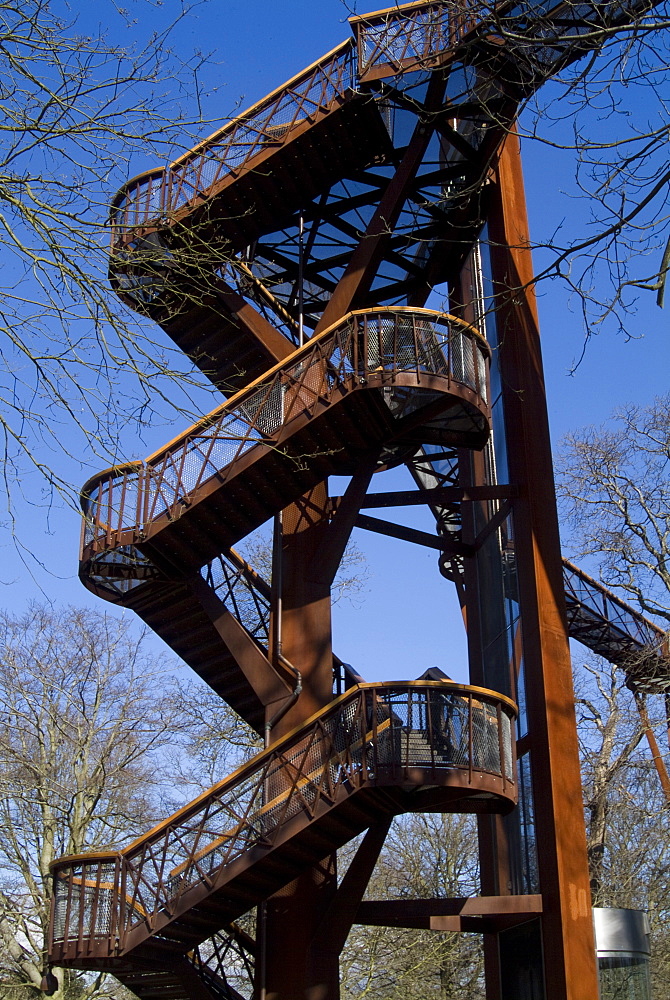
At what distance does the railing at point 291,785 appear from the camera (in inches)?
473

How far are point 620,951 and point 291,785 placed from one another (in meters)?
4.53

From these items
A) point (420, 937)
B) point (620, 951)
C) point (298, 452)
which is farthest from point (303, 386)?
point (420, 937)

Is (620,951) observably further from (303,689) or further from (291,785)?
(303,689)

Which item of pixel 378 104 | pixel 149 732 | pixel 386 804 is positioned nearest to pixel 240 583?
pixel 386 804

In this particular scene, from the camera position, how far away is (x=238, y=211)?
652 inches

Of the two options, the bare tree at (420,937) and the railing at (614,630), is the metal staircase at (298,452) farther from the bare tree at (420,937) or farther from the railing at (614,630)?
the bare tree at (420,937)

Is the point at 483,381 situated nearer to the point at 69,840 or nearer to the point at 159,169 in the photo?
the point at 159,169

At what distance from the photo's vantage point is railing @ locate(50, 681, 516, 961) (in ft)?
39.4

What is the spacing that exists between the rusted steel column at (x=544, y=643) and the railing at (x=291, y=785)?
1061 mm

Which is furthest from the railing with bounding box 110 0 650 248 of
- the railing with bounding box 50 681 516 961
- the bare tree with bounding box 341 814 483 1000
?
the bare tree with bounding box 341 814 483 1000

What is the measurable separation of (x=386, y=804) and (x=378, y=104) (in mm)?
9489

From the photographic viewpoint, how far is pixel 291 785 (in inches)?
494

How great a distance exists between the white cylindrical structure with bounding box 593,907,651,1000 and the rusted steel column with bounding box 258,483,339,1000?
3.18 metres

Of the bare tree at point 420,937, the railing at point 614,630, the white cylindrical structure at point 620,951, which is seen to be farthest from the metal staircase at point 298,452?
the bare tree at point 420,937
